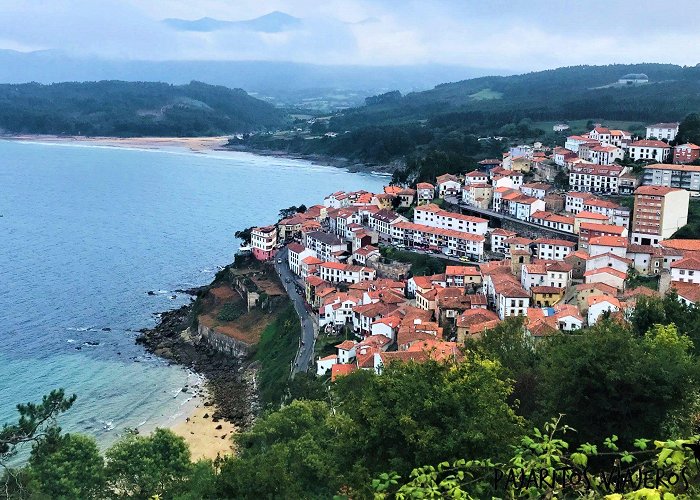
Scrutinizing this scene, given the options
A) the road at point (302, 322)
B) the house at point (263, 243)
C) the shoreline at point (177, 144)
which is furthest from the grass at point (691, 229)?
the shoreline at point (177, 144)

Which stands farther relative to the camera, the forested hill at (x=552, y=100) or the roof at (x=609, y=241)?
the forested hill at (x=552, y=100)

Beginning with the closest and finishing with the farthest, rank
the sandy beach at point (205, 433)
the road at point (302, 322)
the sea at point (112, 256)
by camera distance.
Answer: the sandy beach at point (205, 433) → the road at point (302, 322) → the sea at point (112, 256)

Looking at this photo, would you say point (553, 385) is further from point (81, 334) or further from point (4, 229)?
point (4, 229)

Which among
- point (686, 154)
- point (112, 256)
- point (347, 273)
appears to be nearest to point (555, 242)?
point (347, 273)

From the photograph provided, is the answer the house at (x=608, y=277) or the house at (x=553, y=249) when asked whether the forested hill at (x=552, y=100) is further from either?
the house at (x=608, y=277)

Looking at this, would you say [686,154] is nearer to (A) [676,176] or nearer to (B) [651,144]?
(B) [651,144]

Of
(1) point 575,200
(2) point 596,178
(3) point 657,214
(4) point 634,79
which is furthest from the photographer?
(4) point 634,79

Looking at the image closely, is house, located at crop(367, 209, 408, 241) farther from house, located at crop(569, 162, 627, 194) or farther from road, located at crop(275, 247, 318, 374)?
house, located at crop(569, 162, 627, 194)

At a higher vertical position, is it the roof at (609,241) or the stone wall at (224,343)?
the roof at (609,241)
